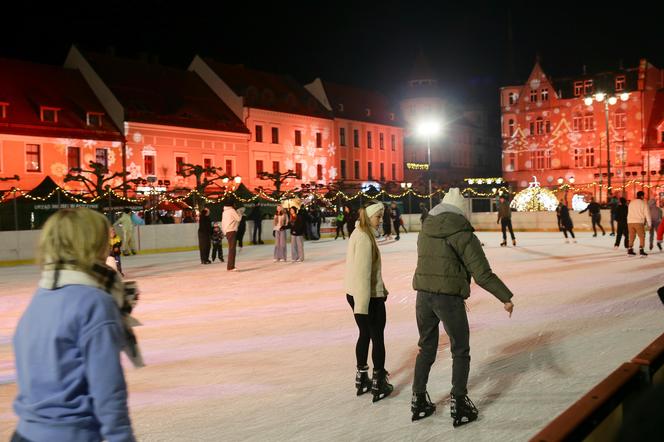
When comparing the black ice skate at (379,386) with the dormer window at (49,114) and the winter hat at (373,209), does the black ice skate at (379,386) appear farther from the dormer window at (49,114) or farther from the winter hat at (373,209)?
the dormer window at (49,114)

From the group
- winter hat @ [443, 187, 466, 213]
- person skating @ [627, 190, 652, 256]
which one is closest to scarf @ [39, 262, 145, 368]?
winter hat @ [443, 187, 466, 213]

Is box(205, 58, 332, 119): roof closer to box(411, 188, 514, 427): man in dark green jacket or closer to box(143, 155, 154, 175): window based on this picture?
box(143, 155, 154, 175): window

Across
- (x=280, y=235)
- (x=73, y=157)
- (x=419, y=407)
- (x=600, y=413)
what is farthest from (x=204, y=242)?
(x=73, y=157)

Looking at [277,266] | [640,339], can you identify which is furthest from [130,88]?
[640,339]

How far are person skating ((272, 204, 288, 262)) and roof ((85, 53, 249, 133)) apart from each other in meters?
23.1

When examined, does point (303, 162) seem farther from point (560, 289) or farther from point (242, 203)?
point (560, 289)

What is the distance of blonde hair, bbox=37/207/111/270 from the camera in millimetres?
2434

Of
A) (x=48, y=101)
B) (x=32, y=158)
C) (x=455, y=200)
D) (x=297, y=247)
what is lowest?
(x=297, y=247)

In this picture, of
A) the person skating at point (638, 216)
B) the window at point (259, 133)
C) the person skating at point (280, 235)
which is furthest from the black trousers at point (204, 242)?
the window at point (259, 133)

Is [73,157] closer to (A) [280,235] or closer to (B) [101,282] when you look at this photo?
(A) [280,235]

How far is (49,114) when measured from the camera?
123 ft

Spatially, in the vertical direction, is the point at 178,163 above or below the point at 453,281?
above

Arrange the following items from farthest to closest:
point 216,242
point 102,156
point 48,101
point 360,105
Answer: point 360,105
point 102,156
point 48,101
point 216,242

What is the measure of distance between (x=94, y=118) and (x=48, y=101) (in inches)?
97.9
